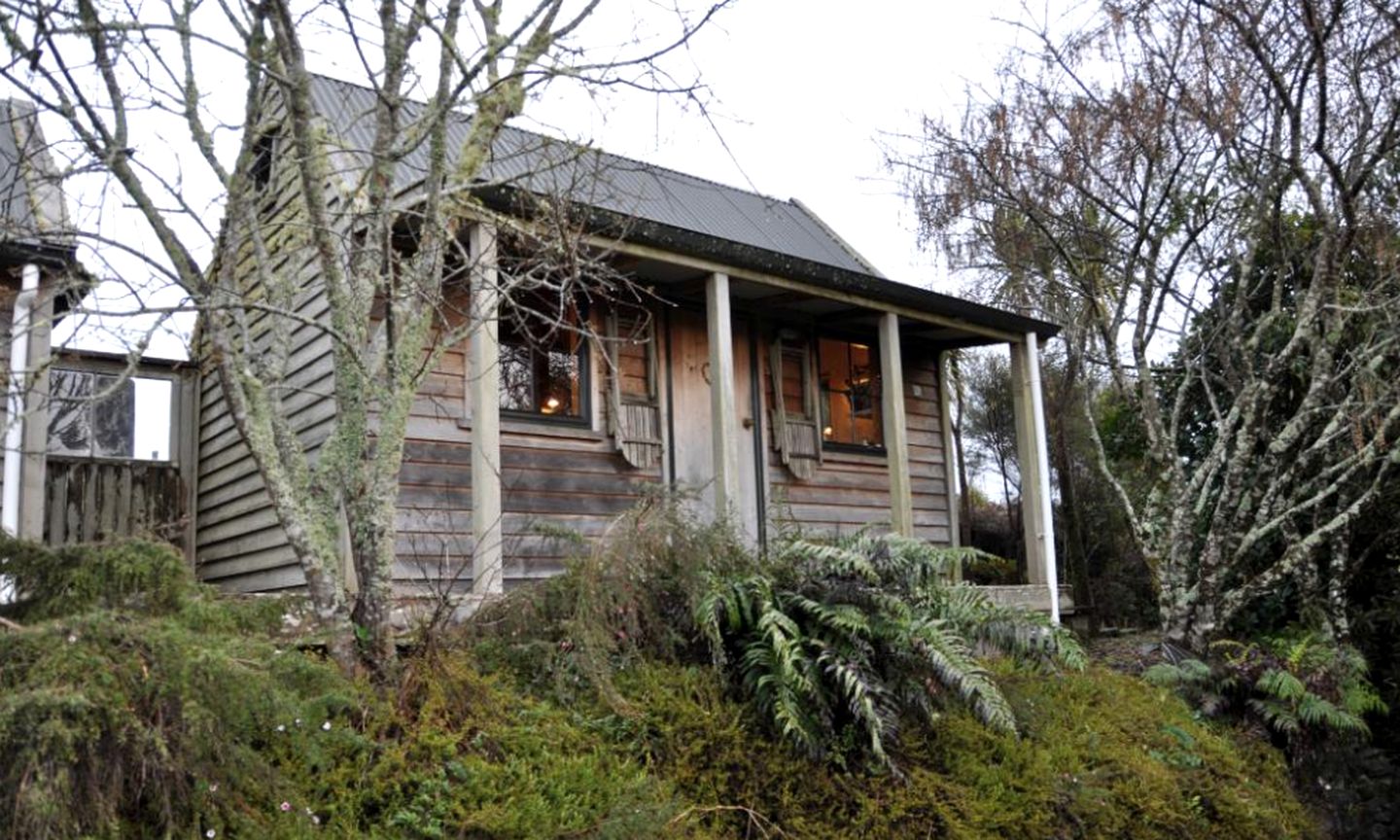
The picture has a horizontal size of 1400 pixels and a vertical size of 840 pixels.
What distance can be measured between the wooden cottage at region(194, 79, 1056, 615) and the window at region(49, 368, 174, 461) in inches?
15.5

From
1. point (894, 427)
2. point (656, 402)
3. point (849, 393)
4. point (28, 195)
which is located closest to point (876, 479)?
point (849, 393)

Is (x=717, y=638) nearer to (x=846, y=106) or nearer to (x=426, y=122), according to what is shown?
(x=426, y=122)

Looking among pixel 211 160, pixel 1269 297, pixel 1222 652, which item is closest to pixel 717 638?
pixel 211 160

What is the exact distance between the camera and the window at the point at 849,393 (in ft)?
41.1

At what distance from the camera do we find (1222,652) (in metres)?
10.5

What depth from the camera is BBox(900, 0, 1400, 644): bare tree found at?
397 inches

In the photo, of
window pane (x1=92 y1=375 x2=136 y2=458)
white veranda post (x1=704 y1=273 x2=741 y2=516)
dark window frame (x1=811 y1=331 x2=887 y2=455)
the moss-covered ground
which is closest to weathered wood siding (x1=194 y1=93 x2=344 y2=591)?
window pane (x1=92 y1=375 x2=136 y2=458)

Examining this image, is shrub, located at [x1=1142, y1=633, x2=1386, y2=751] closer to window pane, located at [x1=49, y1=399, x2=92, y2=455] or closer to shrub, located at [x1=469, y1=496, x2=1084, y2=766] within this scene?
shrub, located at [x1=469, y1=496, x2=1084, y2=766]

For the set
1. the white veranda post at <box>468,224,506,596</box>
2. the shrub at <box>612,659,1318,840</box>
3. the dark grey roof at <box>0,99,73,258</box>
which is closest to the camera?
the dark grey roof at <box>0,99,73,258</box>

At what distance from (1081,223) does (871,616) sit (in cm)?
699

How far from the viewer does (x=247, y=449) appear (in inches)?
368

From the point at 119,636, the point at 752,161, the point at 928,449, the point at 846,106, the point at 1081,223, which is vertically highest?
the point at 846,106

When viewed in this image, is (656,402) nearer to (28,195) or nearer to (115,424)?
(115,424)

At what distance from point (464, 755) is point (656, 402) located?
5.71m
